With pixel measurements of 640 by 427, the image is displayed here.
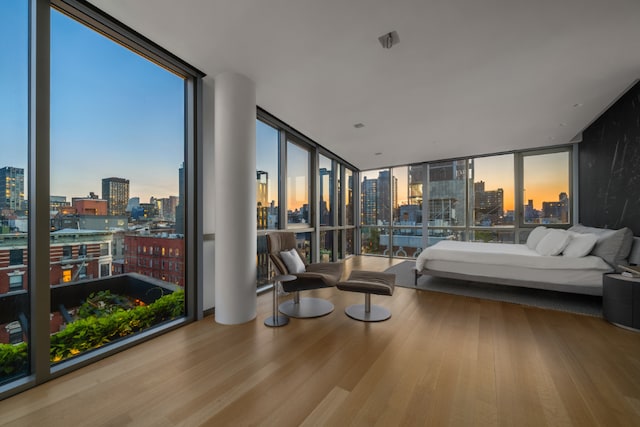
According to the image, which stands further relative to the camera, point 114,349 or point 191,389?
point 114,349

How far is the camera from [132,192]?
2.38 meters

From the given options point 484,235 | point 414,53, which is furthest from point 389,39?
point 484,235

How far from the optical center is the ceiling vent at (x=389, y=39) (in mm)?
2176

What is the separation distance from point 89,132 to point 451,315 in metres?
4.03

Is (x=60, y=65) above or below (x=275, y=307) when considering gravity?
above

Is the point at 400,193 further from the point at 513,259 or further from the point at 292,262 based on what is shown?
the point at 292,262

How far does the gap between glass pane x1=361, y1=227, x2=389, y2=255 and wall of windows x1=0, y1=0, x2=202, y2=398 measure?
5.70 meters

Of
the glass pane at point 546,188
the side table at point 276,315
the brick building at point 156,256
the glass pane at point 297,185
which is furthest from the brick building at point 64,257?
the glass pane at point 546,188

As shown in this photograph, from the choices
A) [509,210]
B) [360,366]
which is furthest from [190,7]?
[509,210]

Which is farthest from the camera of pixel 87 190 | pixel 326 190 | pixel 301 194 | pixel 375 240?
pixel 375 240

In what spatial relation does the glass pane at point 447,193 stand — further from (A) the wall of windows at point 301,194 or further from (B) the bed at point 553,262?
(B) the bed at point 553,262

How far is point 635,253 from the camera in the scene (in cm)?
296

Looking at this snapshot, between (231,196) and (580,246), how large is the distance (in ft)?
14.6

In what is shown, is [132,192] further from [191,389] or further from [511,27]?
[511,27]
